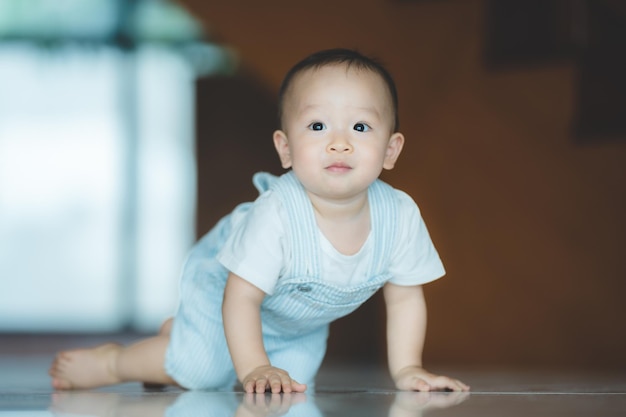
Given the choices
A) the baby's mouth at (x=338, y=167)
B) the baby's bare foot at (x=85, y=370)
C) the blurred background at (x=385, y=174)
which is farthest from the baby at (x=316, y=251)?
the blurred background at (x=385, y=174)

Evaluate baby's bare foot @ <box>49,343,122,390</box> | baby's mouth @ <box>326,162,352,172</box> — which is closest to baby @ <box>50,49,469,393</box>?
baby's mouth @ <box>326,162,352,172</box>

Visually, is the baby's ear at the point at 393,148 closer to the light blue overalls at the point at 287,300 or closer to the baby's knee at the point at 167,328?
the light blue overalls at the point at 287,300

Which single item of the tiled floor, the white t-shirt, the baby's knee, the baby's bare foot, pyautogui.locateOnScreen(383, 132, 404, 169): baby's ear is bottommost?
the tiled floor

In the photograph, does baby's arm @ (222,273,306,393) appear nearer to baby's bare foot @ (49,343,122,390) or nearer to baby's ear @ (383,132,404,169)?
baby's ear @ (383,132,404,169)

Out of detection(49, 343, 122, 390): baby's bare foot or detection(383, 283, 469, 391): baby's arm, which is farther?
detection(49, 343, 122, 390): baby's bare foot

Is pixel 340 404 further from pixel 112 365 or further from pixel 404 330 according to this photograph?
pixel 112 365

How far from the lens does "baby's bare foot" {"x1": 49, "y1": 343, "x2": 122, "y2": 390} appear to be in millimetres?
1634

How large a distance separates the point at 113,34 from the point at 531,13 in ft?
13.4

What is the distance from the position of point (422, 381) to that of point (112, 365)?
61 centimetres

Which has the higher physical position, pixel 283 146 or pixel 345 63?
pixel 345 63

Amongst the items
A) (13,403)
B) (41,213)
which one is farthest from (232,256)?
(41,213)

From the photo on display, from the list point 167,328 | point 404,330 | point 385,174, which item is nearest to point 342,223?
point 404,330

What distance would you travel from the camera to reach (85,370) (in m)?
1.65

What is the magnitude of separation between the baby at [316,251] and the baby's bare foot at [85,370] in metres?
0.11
